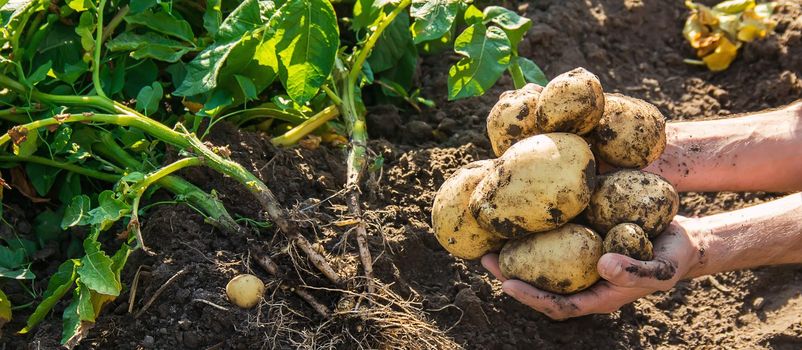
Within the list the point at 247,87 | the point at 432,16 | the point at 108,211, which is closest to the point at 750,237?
the point at 432,16

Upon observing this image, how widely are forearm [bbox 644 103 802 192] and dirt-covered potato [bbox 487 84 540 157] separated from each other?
0.58 m

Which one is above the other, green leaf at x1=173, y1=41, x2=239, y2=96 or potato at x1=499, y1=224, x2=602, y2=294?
green leaf at x1=173, y1=41, x2=239, y2=96

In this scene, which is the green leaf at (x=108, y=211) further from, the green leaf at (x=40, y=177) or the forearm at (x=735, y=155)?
the forearm at (x=735, y=155)

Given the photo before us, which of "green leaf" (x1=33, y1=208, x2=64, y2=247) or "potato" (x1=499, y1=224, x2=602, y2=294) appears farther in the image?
"green leaf" (x1=33, y1=208, x2=64, y2=247)

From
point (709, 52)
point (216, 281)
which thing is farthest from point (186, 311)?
point (709, 52)

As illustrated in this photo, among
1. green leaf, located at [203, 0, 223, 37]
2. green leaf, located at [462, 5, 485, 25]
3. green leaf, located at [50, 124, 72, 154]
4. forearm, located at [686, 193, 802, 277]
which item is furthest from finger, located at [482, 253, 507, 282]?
green leaf, located at [50, 124, 72, 154]

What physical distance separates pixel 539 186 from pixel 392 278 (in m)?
0.55

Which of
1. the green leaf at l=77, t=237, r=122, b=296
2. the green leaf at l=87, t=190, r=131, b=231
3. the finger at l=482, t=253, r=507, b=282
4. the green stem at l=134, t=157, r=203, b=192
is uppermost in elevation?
the green stem at l=134, t=157, r=203, b=192

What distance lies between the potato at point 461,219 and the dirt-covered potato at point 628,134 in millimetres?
274

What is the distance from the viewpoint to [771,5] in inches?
131

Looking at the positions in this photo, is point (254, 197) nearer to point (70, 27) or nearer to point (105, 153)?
point (105, 153)

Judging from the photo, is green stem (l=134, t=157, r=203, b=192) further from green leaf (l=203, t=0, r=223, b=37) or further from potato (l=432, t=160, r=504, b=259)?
potato (l=432, t=160, r=504, b=259)

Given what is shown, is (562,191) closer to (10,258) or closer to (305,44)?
(305,44)

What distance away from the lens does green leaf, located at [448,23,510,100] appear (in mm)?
2424
